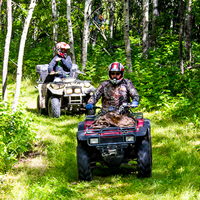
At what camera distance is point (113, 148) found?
457cm

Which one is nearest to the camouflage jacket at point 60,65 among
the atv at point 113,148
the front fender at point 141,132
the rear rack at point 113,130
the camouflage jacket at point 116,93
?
the camouflage jacket at point 116,93

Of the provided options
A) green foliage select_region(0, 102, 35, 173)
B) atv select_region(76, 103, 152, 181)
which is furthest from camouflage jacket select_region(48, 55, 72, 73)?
atv select_region(76, 103, 152, 181)

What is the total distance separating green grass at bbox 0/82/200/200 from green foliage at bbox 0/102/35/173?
0.16m

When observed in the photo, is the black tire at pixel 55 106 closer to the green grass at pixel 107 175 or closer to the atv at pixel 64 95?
the atv at pixel 64 95

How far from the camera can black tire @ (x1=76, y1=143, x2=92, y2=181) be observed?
15.5 ft

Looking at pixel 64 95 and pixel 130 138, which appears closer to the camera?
pixel 130 138

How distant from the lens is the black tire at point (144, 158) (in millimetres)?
4680

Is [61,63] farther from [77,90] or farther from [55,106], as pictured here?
[55,106]

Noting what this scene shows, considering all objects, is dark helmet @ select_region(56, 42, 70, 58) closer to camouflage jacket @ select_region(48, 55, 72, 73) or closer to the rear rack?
camouflage jacket @ select_region(48, 55, 72, 73)

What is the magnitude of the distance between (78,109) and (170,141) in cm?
361

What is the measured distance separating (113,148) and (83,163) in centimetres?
54

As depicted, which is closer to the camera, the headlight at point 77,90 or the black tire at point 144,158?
the black tire at point 144,158

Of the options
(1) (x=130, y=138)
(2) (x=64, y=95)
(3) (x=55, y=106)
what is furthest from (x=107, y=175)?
(3) (x=55, y=106)

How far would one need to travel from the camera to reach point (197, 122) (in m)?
7.20
